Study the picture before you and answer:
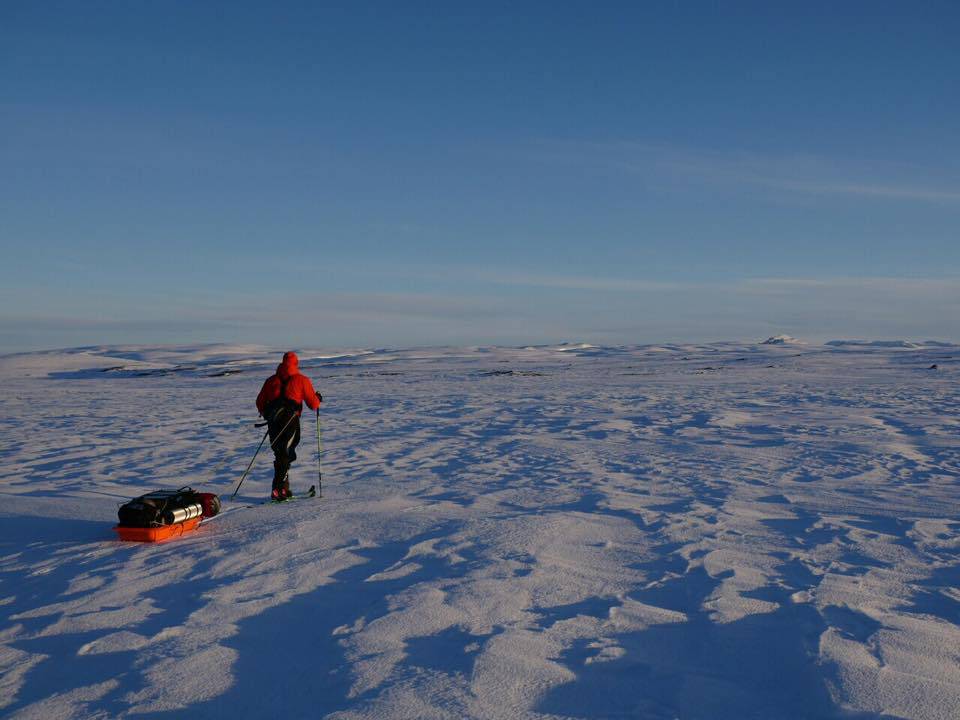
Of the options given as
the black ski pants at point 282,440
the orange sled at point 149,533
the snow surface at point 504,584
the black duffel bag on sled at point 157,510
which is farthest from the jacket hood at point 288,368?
the orange sled at point 149,533

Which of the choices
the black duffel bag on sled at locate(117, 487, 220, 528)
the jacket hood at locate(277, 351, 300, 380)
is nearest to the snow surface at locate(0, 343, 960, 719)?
the black duffel bag on sled at locate(117, 487, 220, 528)

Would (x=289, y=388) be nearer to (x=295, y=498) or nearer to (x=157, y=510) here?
(x=295, y=498)

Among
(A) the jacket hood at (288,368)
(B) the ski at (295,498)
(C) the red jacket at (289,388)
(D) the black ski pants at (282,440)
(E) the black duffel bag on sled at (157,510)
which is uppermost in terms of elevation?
(A) the jacket hood at (288,368)

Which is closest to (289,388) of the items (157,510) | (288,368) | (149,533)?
(288,368)

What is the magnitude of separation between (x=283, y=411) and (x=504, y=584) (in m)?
4.28

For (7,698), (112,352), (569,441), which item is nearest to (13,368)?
(112,352)

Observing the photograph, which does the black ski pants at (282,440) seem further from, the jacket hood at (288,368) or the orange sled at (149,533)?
the orange sled at (149,533)

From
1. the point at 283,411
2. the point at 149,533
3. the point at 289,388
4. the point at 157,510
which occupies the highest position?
the point at 289,388

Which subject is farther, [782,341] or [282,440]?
[782,341]

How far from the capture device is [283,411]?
8.73m

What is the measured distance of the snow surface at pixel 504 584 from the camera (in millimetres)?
3881

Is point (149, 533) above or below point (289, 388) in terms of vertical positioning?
below

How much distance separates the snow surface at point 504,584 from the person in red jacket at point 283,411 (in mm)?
497

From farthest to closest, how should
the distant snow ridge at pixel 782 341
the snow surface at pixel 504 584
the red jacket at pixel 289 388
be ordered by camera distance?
the distant snow ridge at pixel 782 341, the red jacket at pixel 289 388, the snow surface at pixel 504 584
